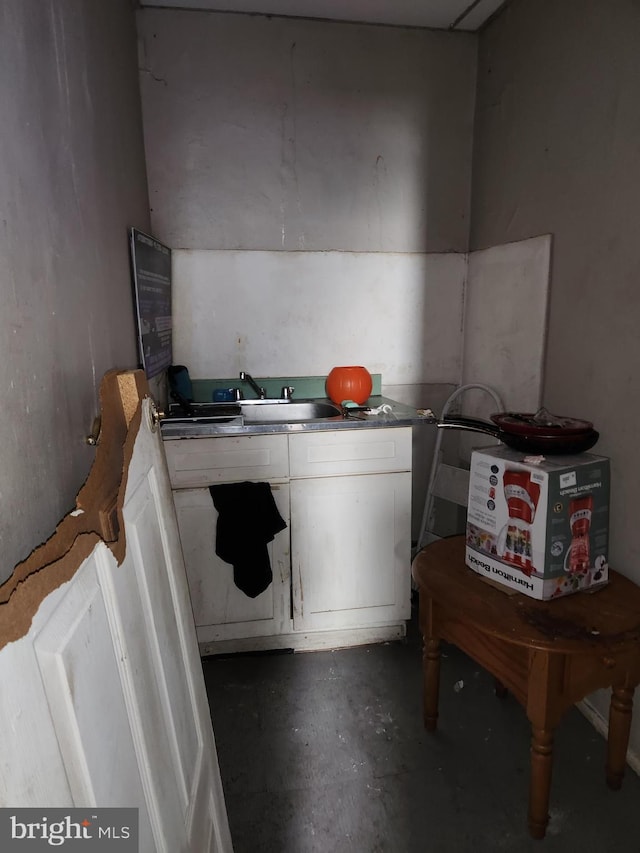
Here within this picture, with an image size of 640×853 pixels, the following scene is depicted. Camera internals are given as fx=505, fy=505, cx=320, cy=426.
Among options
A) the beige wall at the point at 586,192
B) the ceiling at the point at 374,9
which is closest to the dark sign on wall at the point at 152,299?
the ceiling at the point at 374,9

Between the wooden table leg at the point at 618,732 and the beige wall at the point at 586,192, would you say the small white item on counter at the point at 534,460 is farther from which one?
the wooden table leg at the point at 618,732

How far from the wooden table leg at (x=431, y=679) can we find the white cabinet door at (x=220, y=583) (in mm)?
600

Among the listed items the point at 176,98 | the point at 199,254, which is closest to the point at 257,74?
the point at 176,98

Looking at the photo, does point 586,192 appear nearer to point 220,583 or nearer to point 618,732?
point 618,732

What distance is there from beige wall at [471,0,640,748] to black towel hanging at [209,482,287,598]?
1095 millimetres

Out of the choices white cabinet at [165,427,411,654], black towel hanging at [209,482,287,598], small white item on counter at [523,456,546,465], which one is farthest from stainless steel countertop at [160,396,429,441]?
small white item on counter at [523,456,546,465]

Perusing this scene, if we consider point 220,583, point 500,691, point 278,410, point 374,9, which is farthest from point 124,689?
point 374,9

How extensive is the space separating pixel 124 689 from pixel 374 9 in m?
2.57

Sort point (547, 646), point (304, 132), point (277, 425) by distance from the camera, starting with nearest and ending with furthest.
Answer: point (547, 646), point (277, 425), point (304, 132)

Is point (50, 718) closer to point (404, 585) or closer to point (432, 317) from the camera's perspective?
point (404, 585)

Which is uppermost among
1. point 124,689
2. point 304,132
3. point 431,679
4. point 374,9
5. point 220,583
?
point 374,9

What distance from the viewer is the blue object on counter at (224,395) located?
2287 millimetres

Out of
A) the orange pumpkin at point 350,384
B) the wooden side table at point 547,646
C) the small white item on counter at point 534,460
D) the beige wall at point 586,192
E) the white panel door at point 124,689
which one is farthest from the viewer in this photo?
the orange pumpkin at point 350,384

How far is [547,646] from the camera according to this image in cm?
108
